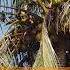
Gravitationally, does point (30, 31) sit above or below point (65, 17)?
below

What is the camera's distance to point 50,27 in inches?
226

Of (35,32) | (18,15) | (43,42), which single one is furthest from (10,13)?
(43,42)

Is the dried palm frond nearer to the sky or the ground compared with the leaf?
nearer to the sky

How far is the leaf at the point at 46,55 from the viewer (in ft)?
17.3

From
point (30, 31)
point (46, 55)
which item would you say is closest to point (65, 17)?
point (30, 31)

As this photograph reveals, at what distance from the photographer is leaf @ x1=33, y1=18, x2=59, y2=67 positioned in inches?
207

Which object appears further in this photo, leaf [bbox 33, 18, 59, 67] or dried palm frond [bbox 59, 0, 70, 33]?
dried palm frond [bbox 59, 0, 70, 33]

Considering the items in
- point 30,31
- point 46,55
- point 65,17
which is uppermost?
point 65,17

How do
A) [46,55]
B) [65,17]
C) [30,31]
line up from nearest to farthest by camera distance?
[46,55], [65,17], [30,31]

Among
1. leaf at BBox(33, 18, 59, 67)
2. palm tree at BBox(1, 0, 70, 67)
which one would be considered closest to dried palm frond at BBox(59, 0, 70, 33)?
palm tree at BBox(1, 0, 70, 67)

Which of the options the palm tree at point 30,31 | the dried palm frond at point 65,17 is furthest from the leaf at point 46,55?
the dried palm frond at point 65,17

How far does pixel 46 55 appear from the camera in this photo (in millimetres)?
5273

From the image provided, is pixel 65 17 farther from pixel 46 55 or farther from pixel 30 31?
pixel 46 55

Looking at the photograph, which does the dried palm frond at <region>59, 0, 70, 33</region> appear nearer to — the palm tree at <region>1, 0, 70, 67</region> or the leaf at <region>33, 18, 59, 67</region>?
the palm tree at <region>1, 0, 70, 67</region>
